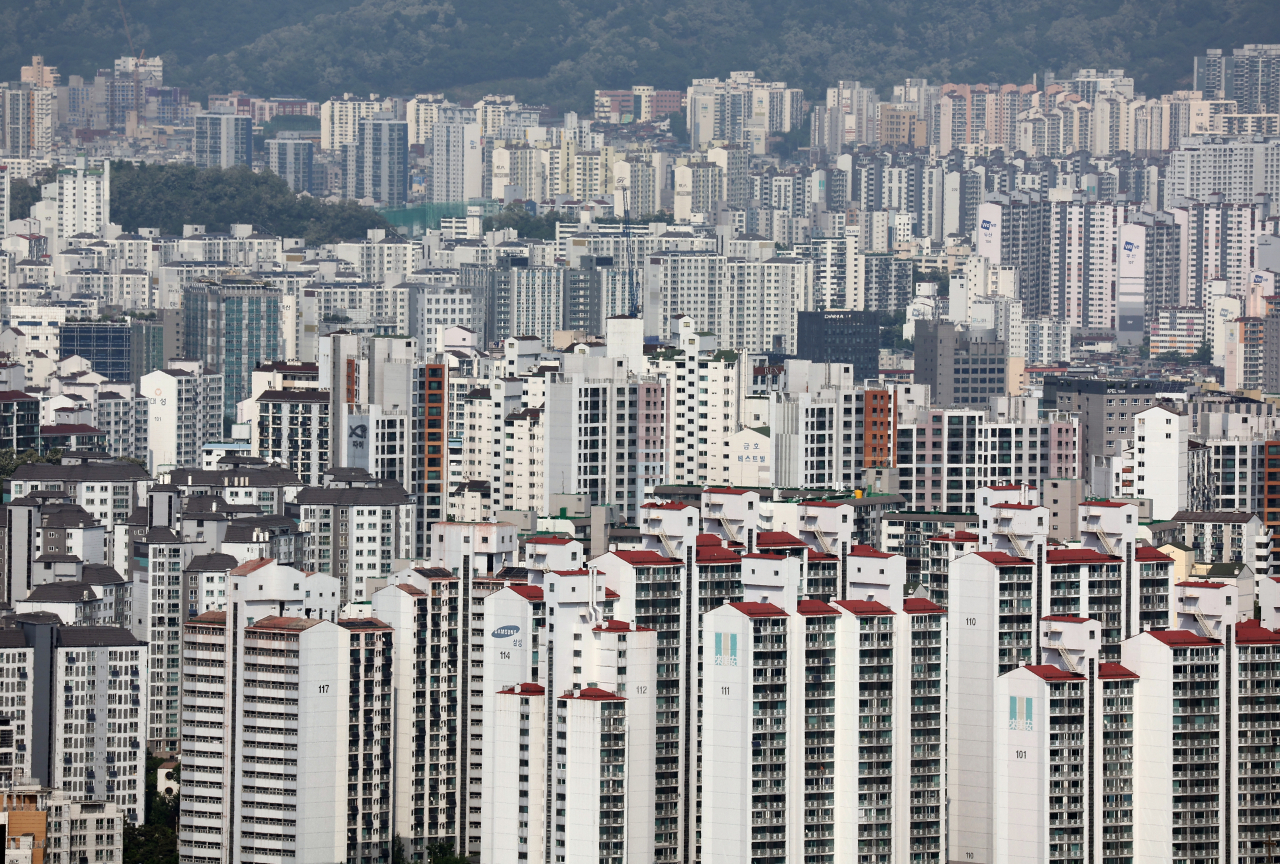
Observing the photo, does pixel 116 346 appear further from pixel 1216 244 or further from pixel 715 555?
pixel 715 555

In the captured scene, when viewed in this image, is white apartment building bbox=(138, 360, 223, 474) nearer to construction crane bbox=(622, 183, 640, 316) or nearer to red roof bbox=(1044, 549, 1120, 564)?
construction crane bbox=(622, 183, 640, 316)

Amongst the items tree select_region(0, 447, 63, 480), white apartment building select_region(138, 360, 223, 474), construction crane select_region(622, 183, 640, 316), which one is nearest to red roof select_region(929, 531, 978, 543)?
tree select_region(0, 447, 63, 480)

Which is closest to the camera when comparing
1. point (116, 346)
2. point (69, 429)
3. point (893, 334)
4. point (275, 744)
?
point (275, 744)

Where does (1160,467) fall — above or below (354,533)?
above

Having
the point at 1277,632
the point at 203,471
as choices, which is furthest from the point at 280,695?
the point at 203,471

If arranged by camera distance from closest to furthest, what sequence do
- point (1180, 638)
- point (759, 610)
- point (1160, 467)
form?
point (1180, 638), point (759, 610), point (1160, 467)

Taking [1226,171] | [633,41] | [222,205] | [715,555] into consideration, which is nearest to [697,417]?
[715,555]

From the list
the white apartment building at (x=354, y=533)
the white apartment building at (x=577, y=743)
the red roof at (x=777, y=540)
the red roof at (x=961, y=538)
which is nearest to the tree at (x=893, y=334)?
the white apartment building at (x=354, y=533)

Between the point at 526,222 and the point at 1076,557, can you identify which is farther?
the point at 526,222
